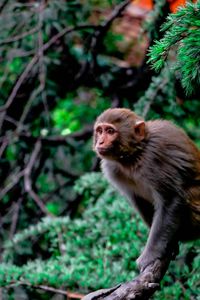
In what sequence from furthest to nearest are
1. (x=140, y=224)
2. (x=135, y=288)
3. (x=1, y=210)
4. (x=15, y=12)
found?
(x=15, y=12) < (x=1, y=210) < (x=140, y=224) < (x=135, y=288)

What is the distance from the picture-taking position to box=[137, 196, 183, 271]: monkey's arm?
4.26 m

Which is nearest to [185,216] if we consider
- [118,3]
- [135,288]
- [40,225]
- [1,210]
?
[135,288]

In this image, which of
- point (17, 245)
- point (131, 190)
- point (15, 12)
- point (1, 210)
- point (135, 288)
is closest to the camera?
point (135, 288)

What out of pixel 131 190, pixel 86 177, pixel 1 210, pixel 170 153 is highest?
pixel 170 153

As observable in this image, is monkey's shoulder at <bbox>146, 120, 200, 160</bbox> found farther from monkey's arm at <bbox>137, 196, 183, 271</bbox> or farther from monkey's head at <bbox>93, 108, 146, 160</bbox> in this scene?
monkey's arm at <bbox>137, 196, 183, 271</bbox>

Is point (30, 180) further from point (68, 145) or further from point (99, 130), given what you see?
point (99, 130)

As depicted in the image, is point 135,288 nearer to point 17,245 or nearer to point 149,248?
point 149,248

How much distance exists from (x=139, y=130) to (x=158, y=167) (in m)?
0.28

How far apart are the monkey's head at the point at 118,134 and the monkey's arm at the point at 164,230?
44 centimetres

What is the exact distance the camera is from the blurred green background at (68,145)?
5188mm

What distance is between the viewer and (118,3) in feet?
24.4

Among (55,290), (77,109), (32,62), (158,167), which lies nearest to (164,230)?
(158,167)

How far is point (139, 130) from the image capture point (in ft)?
14.8

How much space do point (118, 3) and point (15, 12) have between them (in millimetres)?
1179
